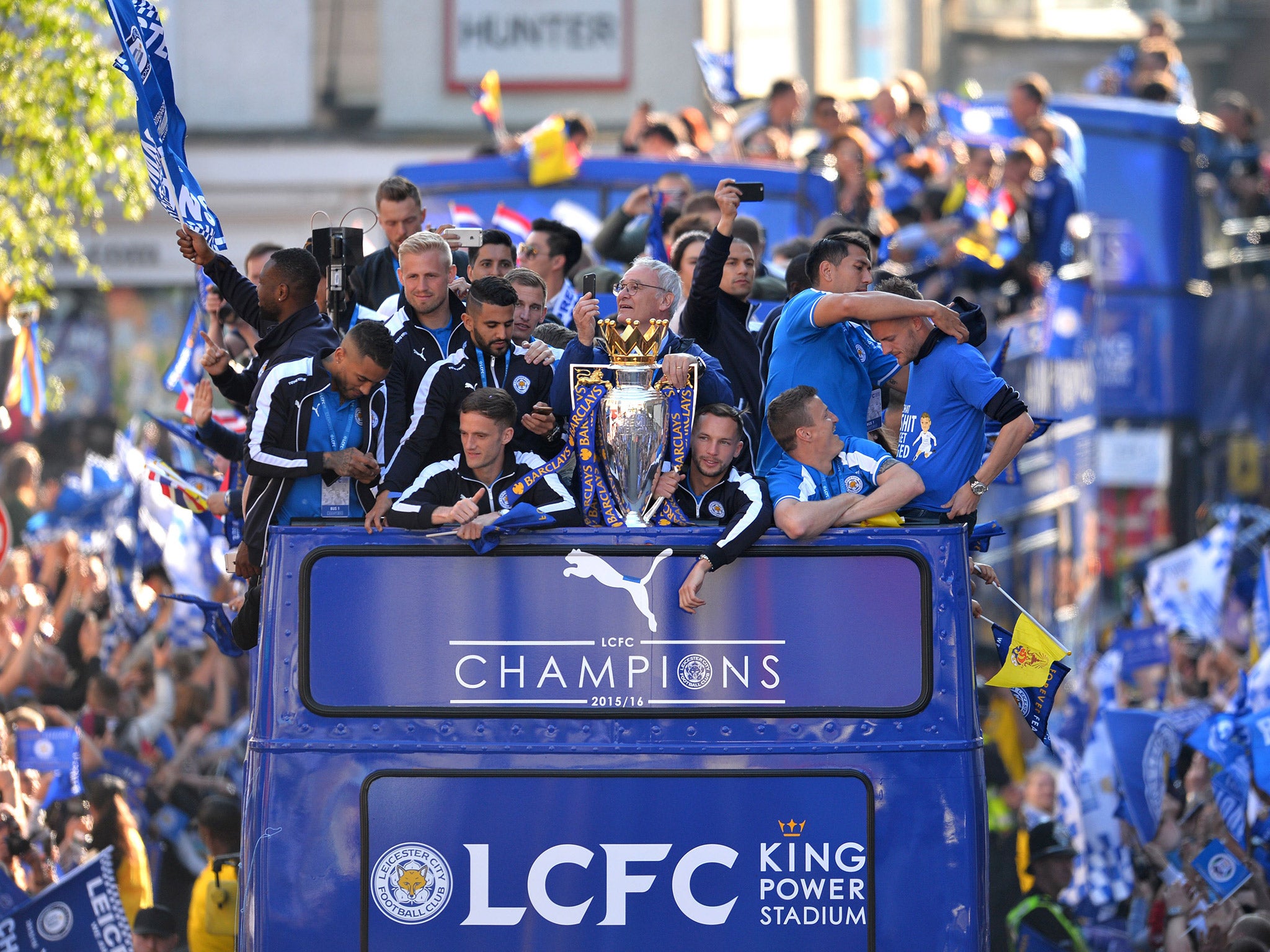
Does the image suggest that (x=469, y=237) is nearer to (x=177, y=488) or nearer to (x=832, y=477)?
(x=177, y=488)

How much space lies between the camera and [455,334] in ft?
23.1

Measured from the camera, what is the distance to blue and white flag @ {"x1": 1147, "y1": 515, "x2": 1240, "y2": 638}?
12.5m

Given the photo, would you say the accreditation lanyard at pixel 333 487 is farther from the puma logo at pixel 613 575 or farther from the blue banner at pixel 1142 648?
the blue banner at pixel 1142 648

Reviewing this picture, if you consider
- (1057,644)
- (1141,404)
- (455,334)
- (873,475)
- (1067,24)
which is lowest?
(1057,644)

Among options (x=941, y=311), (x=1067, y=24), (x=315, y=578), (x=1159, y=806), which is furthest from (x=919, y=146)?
(x=1067, y=24)

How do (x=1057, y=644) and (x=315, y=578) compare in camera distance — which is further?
(x=1057, y=644)

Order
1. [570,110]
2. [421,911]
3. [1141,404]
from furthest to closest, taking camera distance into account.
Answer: [570,110]
[1141,404]
[421,911]

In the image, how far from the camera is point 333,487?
258 inches

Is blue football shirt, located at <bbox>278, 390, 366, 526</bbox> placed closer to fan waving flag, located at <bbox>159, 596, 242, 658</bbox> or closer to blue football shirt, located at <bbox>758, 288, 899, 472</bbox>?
fan waving flag, located at <bbox>159, 596, 242, 658</bbox>

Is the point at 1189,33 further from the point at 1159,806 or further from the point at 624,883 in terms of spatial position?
the point at 624,883

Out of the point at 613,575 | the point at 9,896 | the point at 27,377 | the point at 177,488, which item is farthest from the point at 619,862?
the point at 27,377

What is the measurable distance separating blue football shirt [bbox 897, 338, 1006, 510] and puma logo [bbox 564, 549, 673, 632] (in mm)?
1372

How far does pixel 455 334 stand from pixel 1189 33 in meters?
37.0

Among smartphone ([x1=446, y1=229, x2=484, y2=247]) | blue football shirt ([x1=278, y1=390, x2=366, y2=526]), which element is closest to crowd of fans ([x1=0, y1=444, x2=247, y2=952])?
blue football shirt ([x1=278, y1=390, x2=366, y2=526])
